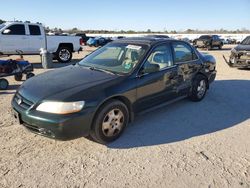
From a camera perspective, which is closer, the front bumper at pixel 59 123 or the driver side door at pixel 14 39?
the front bumper at pixel 59 123

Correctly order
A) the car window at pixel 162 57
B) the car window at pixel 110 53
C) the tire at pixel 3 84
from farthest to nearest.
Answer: the tire at pixel 3 84 → the car window at pixel 110 53 → the car window at pixel 162 57

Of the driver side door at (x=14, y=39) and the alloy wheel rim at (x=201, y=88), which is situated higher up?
the driver side door at (x=14, y=39)

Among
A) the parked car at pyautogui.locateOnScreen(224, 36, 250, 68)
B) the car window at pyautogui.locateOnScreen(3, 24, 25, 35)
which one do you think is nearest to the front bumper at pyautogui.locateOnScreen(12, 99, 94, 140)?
the parked car at pyautogui.locateOnScreen(224, 36, 250, 68)

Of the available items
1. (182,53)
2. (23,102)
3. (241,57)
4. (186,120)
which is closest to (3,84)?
(23,102)

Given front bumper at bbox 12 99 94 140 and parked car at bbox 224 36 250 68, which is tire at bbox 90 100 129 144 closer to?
front bumper at bbox 12 99 94 140

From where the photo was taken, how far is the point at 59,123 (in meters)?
3.60

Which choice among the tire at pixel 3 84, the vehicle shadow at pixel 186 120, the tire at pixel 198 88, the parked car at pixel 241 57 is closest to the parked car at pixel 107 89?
the tire at pixel 198 88

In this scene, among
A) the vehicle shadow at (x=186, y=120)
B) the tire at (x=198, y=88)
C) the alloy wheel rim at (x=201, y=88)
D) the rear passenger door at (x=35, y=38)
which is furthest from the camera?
the rear passenger door at (x=35, y=38)

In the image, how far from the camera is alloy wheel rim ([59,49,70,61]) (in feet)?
47.9

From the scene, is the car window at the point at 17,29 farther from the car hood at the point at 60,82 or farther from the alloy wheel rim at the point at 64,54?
the car hood at the point at 60,82

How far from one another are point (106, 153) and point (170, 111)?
7.57ft

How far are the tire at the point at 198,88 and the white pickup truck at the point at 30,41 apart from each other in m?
9.71

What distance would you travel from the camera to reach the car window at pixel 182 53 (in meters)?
5.59

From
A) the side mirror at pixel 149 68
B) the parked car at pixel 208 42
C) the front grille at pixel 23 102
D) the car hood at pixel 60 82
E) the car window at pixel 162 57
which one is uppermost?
the car window at pixel 162 57
